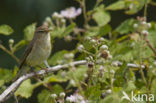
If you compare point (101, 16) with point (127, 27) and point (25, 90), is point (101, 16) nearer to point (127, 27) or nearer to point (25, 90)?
point (127, 27)

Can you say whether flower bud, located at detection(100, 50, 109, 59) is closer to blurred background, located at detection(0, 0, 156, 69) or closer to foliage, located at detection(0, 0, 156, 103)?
foliage, located at detection(0, 0, 156, 103)

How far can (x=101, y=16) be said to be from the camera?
288 cm

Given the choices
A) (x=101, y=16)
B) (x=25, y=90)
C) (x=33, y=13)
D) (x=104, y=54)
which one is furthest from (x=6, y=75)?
(x=33, y=13)

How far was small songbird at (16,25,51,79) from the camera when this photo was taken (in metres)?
→ 2.77

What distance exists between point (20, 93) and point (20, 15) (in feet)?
9.34

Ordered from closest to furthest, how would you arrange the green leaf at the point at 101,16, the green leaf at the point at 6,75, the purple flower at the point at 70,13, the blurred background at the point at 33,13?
the green leaf at the point at 6,75 → the green leaf at the point at 101,16 → the purple flower at the point at 70,13 → the blurred background at the point at 33,13

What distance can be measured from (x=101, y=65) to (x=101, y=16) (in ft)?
3.73

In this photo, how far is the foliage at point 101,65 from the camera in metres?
1.68

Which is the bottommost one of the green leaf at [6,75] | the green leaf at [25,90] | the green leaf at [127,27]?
the green leaf at [25,90]

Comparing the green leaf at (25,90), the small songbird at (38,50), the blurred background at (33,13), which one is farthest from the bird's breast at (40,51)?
the blurred background at (33,13)

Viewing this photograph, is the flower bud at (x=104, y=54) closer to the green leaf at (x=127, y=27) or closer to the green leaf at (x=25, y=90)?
the green leaf at (x=25, y=90)

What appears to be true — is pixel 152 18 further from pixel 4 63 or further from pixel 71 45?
pixel 4 63

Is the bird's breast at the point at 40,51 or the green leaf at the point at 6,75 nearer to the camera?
the green leaf at the point at 6,75

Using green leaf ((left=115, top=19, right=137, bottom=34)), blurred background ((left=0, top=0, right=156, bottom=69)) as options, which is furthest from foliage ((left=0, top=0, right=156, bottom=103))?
blurred background ((left=0, top=0, right=156, bottom=69))
